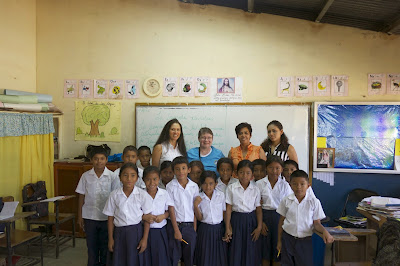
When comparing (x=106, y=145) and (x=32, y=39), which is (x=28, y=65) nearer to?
(x=32, y=39)

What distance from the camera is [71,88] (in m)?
4.34

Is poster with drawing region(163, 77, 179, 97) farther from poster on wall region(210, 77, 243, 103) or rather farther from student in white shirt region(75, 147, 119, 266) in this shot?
student in white shirt region(75, 147, 119, 266)

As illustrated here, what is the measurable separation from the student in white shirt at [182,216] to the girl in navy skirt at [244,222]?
0.27m

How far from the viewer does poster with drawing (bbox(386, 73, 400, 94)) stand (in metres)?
3.77

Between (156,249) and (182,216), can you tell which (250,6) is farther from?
(156,249)

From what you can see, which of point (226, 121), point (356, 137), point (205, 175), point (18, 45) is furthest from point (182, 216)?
point (18, 45)

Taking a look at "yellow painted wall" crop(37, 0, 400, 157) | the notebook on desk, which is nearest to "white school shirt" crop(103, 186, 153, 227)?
the notebook on desk

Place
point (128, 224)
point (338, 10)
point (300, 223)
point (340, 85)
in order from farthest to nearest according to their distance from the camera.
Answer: point (340, 85) → point (338, 10) → point (128, 224) → point (300, 223)

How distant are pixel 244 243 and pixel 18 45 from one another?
372cm

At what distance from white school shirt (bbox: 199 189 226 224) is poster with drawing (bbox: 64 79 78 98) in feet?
8.85

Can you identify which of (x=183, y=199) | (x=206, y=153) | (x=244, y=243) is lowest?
(x=244, y=243)

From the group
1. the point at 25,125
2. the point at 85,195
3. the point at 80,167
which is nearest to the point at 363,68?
the point at 85,195

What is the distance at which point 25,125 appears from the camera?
3.72m

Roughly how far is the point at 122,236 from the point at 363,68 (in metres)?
3.28
